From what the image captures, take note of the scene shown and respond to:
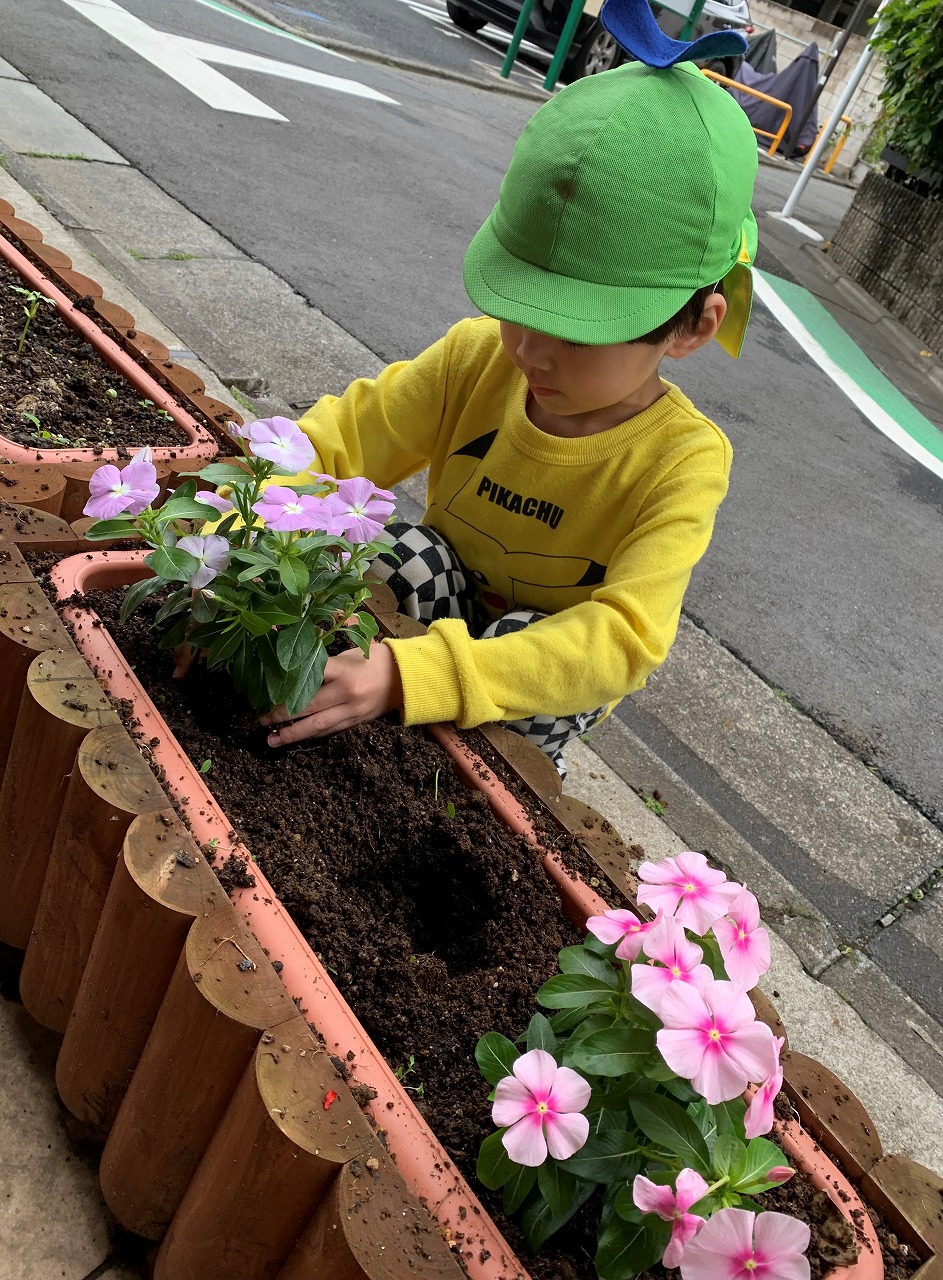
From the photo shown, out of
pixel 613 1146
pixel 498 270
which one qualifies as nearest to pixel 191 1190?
pixel 613 1146

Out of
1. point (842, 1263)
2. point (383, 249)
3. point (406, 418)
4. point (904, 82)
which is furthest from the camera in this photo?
point (904, 82)

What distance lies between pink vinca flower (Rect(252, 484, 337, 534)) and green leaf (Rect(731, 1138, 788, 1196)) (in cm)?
81

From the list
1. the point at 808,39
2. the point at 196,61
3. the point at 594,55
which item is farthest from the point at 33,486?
the point at 808,39

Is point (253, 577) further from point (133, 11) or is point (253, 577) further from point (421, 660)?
point (133, 11)

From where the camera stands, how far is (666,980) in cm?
98

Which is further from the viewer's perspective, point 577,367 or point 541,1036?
point 577,367

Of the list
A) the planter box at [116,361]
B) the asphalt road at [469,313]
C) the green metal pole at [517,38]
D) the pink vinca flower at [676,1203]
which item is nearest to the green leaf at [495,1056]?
the pink vinca flower at [676,1203]

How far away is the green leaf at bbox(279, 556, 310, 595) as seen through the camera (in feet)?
4.11

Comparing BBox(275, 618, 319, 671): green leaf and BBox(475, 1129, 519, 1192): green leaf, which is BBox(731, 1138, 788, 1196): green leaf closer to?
BBox(475, 1129, 519, 1192): green leaf

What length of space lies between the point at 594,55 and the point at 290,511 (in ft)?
46.9

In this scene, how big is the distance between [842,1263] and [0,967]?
1178mm

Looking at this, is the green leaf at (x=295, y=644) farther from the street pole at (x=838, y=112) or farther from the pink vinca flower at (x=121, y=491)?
the street pole at (x=838, y=112)

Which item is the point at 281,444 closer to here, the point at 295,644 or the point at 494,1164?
the point at 295,644

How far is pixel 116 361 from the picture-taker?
7.01 feet
